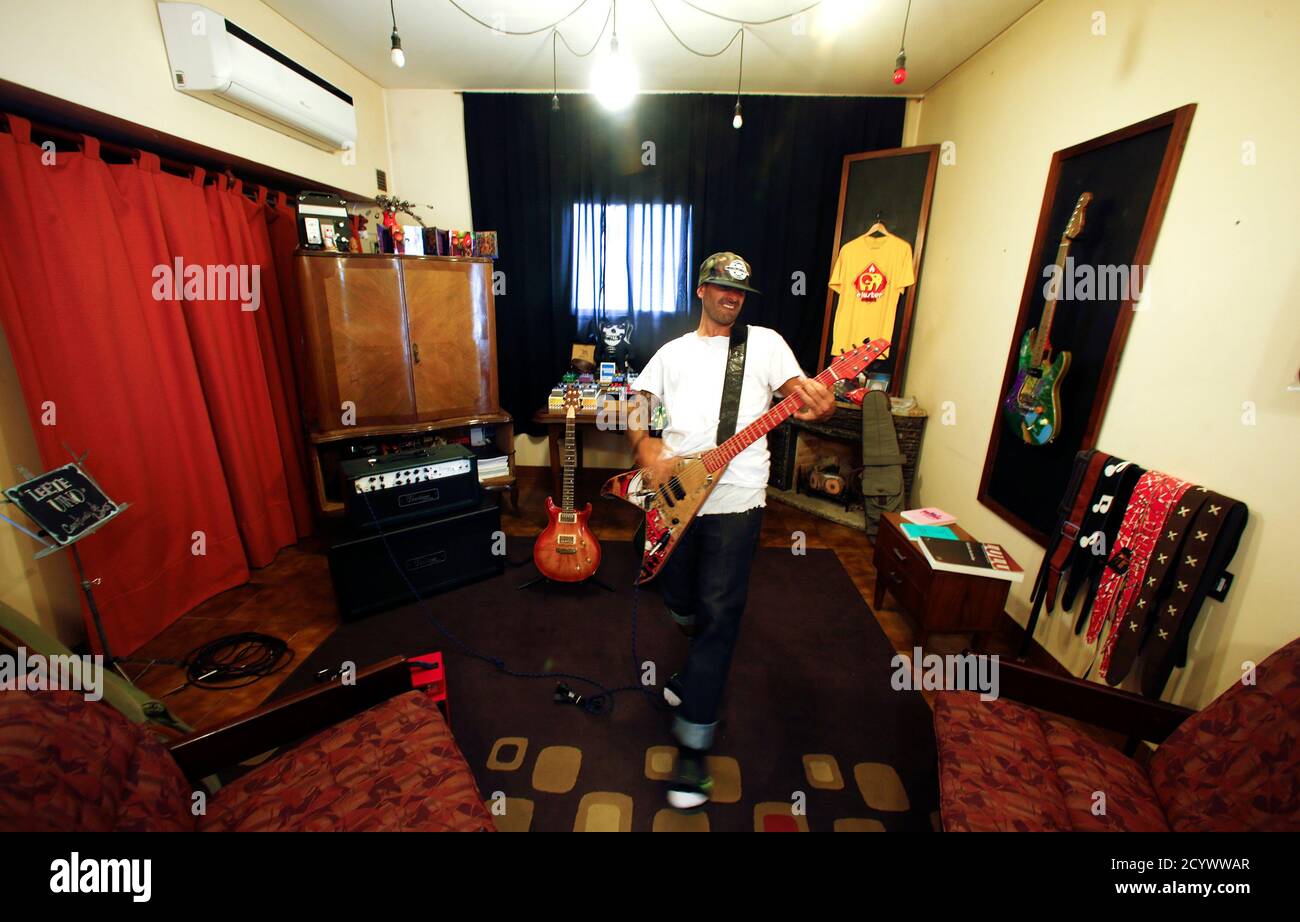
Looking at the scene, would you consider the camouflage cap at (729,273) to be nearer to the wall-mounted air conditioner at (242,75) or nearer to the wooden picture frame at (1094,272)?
the wooden picture frame at (1094,272)

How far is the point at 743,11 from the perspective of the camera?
2457mm

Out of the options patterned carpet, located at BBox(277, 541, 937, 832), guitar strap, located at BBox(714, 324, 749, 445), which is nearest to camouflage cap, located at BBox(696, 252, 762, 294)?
guitar strap, located at BBox(714, 324, 749, 445)

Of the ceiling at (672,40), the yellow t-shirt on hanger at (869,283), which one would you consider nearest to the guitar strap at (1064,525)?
the yellow t-shirt on hanger at (869,283)

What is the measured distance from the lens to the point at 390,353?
9.52ft

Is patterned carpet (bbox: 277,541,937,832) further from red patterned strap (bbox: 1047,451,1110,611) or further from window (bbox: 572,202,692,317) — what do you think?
window (bbox: 572,202,692,317)

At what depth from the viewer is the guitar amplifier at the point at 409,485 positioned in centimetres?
234

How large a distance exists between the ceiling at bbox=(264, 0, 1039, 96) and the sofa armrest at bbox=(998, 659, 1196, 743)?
3.00 m

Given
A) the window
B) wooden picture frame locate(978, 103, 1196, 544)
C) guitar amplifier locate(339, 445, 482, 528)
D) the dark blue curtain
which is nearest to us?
wooden picture frame locate(978, 103, 1196, 544)

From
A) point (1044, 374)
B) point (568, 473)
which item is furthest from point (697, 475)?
point (1044, 374)

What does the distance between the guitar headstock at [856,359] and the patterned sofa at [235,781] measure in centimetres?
156

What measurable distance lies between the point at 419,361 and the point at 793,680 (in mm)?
2756

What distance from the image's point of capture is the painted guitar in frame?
205 cm

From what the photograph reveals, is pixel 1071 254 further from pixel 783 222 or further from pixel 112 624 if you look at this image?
pixel 112 624

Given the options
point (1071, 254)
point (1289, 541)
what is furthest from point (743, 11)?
point (1289, 541)
